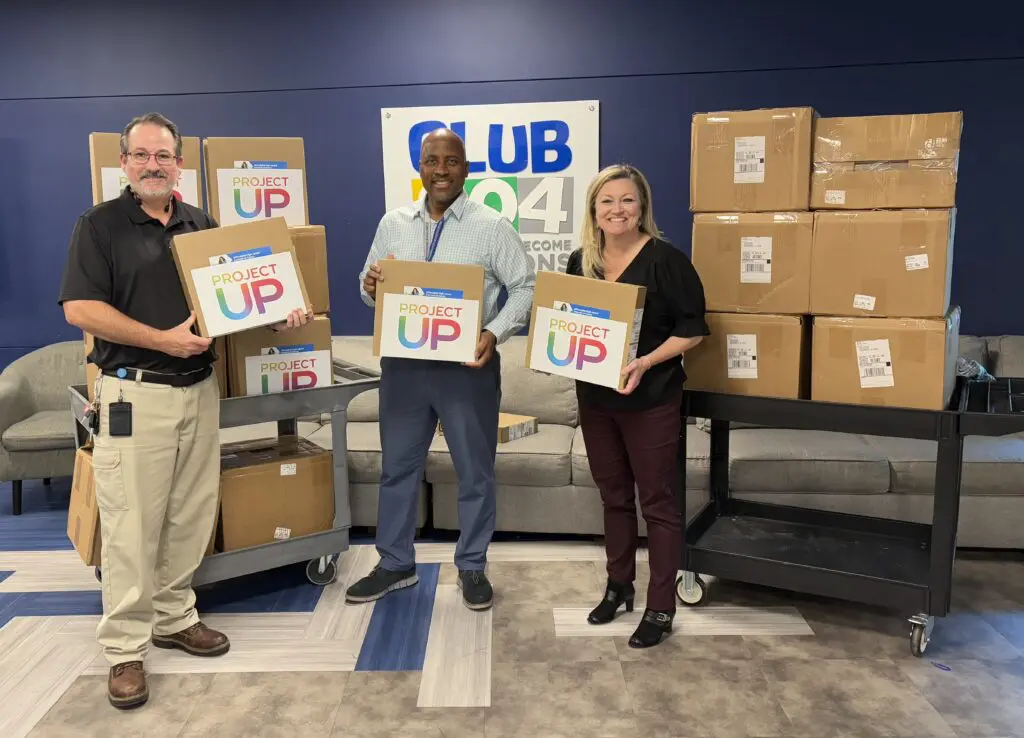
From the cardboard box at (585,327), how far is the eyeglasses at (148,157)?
108 centimetres

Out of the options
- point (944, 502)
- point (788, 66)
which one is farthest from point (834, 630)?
point (788, 66)

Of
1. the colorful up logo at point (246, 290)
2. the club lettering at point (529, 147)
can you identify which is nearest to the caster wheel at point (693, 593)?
the colorful up logo at point (246, 290)

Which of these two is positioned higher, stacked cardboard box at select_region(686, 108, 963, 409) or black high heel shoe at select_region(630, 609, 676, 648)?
stacked cardboard box at select_region(686, 108, 963, 409)

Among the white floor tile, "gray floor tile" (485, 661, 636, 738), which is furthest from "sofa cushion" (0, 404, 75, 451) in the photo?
"gray floor tile" (485, 661, 636, 738)

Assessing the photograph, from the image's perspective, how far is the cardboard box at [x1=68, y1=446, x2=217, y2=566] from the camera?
256cm

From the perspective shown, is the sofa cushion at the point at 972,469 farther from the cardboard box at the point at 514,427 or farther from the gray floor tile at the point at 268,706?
the gray floor tile at the point at 268,706

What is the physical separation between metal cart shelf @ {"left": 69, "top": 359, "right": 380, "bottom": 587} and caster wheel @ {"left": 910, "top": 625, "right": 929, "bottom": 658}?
6.17 feet

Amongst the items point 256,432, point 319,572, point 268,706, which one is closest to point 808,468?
point 319,572

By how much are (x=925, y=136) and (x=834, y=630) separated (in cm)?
151

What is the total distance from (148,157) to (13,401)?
89.2 inches

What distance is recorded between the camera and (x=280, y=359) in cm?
277

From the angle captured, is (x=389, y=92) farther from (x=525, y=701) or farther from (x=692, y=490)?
(x=525, y=701)

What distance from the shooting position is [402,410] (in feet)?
8.94

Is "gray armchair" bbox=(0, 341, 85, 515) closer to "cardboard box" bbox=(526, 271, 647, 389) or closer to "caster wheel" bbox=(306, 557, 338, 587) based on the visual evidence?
"caster wheel" bbox=(306, 557, 338, 587)
